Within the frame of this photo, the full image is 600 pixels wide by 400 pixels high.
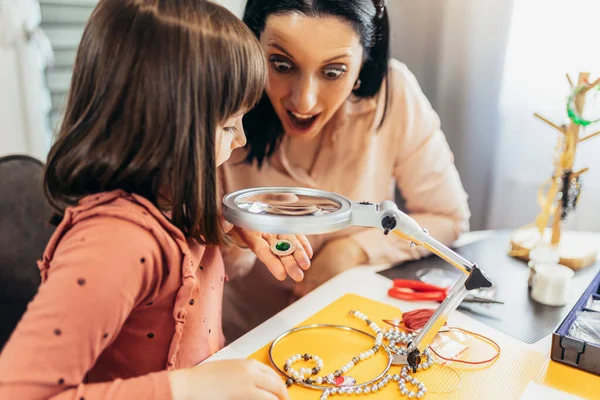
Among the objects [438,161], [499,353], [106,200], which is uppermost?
[106,200]

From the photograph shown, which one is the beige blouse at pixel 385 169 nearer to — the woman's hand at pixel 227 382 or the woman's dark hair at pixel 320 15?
the woman's dark hair at pixel 320 15

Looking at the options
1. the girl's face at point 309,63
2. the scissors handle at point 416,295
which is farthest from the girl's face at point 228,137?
the scissors handle at point 416,295

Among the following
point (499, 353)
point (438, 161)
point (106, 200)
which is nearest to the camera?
point (106, 200)

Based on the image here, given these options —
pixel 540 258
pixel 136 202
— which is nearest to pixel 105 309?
pixel 136 202

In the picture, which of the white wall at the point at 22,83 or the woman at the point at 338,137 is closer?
the woman at the point at 338,137

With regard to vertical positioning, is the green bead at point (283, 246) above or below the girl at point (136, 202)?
below

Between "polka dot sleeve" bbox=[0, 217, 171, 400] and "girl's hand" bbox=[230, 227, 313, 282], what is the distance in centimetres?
27

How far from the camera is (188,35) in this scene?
2.00 ft

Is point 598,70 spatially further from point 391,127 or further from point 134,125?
point 134,125

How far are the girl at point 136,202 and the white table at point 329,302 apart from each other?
5.1 inches

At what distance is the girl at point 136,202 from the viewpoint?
0.52m

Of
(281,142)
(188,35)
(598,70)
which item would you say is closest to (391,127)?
(281,142)

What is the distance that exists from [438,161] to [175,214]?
0.70 m

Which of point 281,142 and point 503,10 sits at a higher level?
point 503,10
